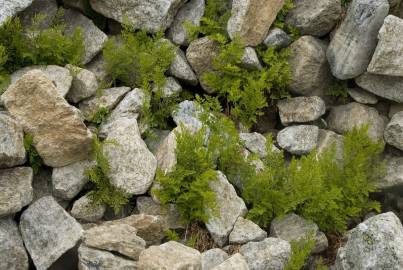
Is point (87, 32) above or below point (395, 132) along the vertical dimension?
above

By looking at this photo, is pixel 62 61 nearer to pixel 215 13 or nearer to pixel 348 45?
pixel 215 13

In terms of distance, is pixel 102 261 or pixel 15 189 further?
pixel 15 189

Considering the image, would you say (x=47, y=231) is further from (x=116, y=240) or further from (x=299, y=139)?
(x=299, y=139)

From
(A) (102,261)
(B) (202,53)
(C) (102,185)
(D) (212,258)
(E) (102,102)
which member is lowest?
(D) (212,258)

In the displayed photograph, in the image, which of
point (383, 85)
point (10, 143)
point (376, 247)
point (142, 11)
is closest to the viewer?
point (376, 247)

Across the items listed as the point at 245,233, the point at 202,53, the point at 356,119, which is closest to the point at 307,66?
the point at 356,119

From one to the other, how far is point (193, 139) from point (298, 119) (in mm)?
2303

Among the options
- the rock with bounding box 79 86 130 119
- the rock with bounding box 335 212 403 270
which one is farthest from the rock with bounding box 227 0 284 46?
the rock with bounding box 335 212 403 270

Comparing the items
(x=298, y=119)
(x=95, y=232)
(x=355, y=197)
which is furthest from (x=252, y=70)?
(x=95, y=232)

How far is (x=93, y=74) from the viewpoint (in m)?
9.00

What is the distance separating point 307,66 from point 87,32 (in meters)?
3.52

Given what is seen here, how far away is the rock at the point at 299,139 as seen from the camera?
9.22 meters

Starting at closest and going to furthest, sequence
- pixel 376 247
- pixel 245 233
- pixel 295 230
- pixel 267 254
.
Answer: pixel 376 247 → pixel 267 254 → pixel 245 233 → pixel 295 230

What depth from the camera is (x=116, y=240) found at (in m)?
6.88
